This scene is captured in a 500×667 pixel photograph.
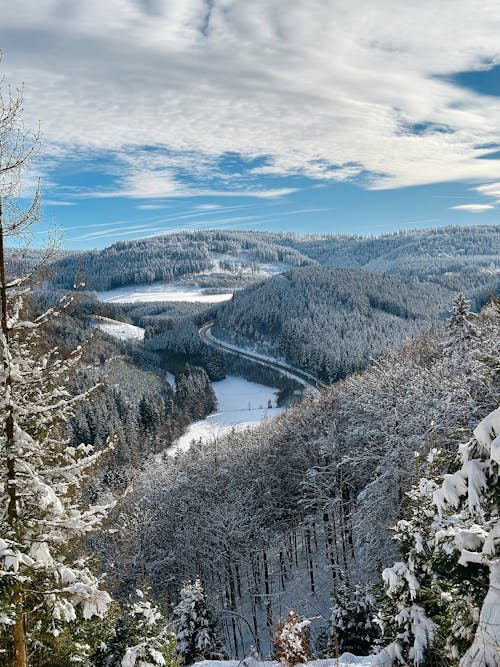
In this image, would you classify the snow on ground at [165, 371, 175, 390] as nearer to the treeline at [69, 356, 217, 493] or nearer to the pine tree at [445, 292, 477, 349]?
the treeline at [69, 356, 217, 493]

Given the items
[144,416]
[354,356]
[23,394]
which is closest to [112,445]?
[23,394]

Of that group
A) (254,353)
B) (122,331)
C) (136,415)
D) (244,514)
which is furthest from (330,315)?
(244,514)

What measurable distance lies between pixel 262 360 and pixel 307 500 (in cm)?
11012

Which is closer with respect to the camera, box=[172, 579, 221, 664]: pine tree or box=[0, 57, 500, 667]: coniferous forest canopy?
box=[0, 57, 500, 667]: coniferous forest canopy

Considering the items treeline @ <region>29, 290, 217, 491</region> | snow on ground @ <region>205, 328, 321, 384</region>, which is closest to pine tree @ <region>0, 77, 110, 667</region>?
treeline @ <region>29, 290, 217, 491</region>

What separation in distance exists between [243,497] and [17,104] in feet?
96.0

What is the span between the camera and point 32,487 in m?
6.98

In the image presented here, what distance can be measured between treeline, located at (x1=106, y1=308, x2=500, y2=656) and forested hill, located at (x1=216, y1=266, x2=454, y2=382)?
69.9m

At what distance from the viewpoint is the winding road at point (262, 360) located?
368 ft

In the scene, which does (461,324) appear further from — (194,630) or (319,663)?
(319,663)

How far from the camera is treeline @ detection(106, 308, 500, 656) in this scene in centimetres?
2289

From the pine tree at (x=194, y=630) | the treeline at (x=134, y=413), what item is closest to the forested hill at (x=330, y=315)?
the treeline at (x=134, y=413)

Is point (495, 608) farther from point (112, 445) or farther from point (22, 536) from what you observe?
point (22, 536)

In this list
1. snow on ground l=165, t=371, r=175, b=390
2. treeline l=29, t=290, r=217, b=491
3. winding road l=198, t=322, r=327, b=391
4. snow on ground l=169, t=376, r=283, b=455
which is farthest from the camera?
snow on ground l=165, t=371, r=175, b=390
